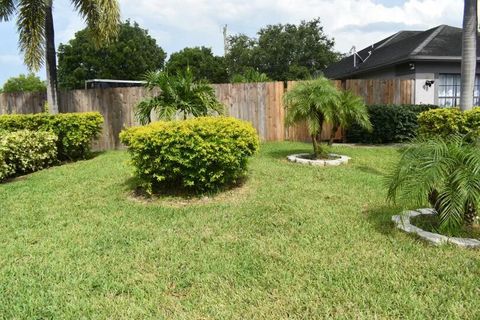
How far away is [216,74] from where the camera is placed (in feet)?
141

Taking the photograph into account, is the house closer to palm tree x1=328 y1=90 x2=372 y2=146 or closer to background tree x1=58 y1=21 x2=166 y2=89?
palm tree x1=328 y1=90 x2=372 y2=146

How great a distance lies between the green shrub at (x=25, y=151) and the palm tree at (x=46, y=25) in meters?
1.77

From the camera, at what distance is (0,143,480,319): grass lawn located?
2.85 metres

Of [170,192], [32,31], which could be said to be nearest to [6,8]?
[32,31]

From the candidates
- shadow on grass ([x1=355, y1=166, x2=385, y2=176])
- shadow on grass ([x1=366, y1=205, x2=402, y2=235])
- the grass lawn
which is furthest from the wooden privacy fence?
shadow on grass ([x1=366, y1=205, x2=402, y2=235])

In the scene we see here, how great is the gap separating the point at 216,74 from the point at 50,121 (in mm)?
34732

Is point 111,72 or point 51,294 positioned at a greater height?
point 111,72

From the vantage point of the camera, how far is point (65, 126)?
30.9 feet

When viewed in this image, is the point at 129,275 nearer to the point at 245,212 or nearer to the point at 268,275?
the point at 268,275

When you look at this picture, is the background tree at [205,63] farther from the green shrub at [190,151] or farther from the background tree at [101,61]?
the green shrub at [190,151]

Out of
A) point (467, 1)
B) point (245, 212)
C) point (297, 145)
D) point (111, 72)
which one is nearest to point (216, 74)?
point (111, 72)

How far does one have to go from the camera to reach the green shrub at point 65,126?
9.42 m

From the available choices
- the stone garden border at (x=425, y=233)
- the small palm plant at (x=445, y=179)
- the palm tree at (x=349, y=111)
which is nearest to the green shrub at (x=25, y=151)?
the palm tree at (x=349, y=111)

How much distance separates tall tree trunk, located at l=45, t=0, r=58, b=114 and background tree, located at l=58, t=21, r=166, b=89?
31.0m
